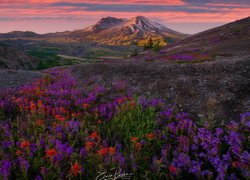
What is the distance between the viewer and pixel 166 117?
7824 millimetres

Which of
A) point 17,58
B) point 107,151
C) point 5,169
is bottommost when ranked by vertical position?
point 17,58

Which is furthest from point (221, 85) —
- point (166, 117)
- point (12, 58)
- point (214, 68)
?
point (12, 58)

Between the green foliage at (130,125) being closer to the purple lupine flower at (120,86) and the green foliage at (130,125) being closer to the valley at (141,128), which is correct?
the valley at (141,128)

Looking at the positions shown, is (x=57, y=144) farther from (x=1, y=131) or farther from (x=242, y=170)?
(x=242, y=170)

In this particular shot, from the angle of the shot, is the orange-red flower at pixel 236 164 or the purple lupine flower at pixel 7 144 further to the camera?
Result: the purple lupine flower at pixel 7 144

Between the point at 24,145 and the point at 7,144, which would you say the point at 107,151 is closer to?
the point at 24,145

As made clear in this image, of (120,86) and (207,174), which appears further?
(120,86)

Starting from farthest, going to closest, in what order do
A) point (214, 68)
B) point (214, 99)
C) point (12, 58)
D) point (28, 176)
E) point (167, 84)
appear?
point (12, 58) → point (214, 68) → point (167, 84) → point (214, 99) → point (28, 176)

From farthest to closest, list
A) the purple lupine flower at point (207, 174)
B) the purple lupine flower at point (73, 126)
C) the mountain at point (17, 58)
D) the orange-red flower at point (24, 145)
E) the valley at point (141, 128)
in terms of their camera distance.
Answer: the mountain at point (17, 58) → the purple lupine flower at point (73, 126) → the orange-red flower at point (24, 145) → the valley at point (141, 128) → the purple lupine flower at point (207, 174)

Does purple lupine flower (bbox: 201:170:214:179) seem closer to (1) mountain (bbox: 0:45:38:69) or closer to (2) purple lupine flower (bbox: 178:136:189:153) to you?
(2) purple lupine flower (bbox: 178:136:189:153)

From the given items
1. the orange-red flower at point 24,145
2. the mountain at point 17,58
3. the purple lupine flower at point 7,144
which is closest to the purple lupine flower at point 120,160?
the orange-red flower at point 24,145

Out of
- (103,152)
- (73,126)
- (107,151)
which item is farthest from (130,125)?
(103,152)

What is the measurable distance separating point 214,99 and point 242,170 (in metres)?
5.15

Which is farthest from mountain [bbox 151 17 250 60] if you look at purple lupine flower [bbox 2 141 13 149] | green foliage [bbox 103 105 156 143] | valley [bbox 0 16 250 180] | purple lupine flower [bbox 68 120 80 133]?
purple lupine flower [bbox 2 141 13 149]
